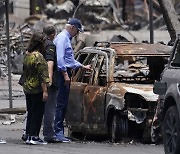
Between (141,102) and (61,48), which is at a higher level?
(61,48)

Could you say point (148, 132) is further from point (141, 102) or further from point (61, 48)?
point (61, 48)

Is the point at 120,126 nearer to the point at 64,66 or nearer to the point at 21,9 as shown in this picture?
the point at 64,66

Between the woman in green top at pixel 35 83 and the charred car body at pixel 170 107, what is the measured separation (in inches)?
80.1

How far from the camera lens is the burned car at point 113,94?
12.6 meters

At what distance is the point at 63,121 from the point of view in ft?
44.9

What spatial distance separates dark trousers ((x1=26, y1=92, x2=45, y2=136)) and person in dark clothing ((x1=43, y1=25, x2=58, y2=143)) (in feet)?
1.14

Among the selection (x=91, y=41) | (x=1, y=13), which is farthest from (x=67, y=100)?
(x=1, y=13)

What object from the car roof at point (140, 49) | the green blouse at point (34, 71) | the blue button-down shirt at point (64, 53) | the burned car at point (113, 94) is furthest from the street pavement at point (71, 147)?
the car roof at point (140, 49)

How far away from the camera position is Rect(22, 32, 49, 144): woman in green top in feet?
40.2

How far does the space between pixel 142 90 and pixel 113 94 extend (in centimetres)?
45

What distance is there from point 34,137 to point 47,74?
1.02 metres

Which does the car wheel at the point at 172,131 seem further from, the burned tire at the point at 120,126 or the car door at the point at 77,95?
the car door at the point at 77,95

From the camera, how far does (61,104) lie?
13320mm

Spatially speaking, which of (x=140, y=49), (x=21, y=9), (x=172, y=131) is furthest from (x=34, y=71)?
(x=21, y=9)
